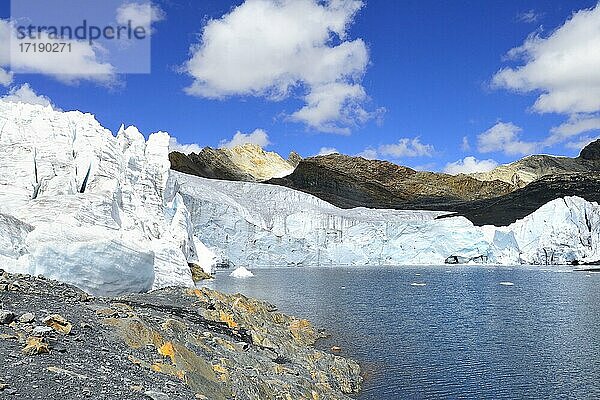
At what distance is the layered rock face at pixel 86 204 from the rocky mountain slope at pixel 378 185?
96.3 meters

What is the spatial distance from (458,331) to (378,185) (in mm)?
124209

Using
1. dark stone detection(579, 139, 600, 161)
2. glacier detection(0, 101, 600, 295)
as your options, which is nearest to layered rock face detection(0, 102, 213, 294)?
glacier detection(0, 101, 600, 295)

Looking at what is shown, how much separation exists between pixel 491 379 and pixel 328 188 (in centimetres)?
11856

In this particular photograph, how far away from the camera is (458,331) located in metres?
19.2

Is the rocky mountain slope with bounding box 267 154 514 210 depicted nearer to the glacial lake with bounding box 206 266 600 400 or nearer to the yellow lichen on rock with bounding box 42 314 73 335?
the glacial lake with bounding box 206 266 600 400

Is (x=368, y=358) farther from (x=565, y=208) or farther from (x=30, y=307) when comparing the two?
(x=565, y=208)

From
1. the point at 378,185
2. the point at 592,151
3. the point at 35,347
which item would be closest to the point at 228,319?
the point at 35,347

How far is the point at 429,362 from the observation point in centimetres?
1489

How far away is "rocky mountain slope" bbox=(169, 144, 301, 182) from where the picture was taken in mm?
134125

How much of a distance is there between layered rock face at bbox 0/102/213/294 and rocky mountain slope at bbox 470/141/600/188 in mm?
139584

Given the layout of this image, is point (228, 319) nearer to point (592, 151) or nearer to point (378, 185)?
point (378, 185)

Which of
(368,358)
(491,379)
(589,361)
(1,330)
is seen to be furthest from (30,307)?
(589,361)

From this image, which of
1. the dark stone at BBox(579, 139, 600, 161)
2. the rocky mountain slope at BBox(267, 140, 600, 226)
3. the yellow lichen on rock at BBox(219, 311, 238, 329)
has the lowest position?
the yellow lichen on rock at BBox(219, 311, 238, 329)

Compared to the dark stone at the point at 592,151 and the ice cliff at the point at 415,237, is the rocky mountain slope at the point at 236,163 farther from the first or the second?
the dark stone at the point at 592,151
